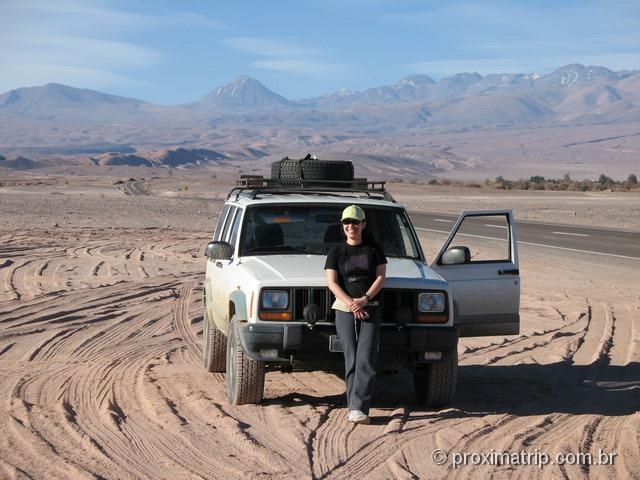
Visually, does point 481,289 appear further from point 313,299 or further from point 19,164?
point 19,164

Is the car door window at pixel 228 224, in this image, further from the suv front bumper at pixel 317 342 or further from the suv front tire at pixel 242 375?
the suv front bumper at pixel 317 342

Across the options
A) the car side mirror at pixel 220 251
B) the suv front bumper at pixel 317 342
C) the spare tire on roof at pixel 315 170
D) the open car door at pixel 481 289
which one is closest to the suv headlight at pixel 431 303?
the suv front bumper at pixel 317 342

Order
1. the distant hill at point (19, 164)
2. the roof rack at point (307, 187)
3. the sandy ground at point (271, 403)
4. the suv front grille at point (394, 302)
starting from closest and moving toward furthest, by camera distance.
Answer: the sandy ground at point (271, 403) → the suv front grille at point (394, 302) → the roof rack at point (307, 187) → the distant hill at point (19, 164)

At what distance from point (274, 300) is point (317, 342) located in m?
0.45

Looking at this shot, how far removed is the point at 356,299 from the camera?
718 cm

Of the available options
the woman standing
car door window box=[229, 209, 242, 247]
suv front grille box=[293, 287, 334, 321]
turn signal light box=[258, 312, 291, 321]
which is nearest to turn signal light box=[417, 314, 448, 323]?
the woman standing

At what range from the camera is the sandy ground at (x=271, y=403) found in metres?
6.39

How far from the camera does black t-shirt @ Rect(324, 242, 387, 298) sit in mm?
7258

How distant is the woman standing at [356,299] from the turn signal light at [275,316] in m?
0.38

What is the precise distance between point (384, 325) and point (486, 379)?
211 cm

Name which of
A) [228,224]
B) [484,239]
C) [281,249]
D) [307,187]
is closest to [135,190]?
[484,239]

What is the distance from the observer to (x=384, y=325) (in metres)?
7.55

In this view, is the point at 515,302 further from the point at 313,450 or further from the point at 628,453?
the point at 313,450

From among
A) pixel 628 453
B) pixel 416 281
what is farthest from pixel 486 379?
pixel 628 453
